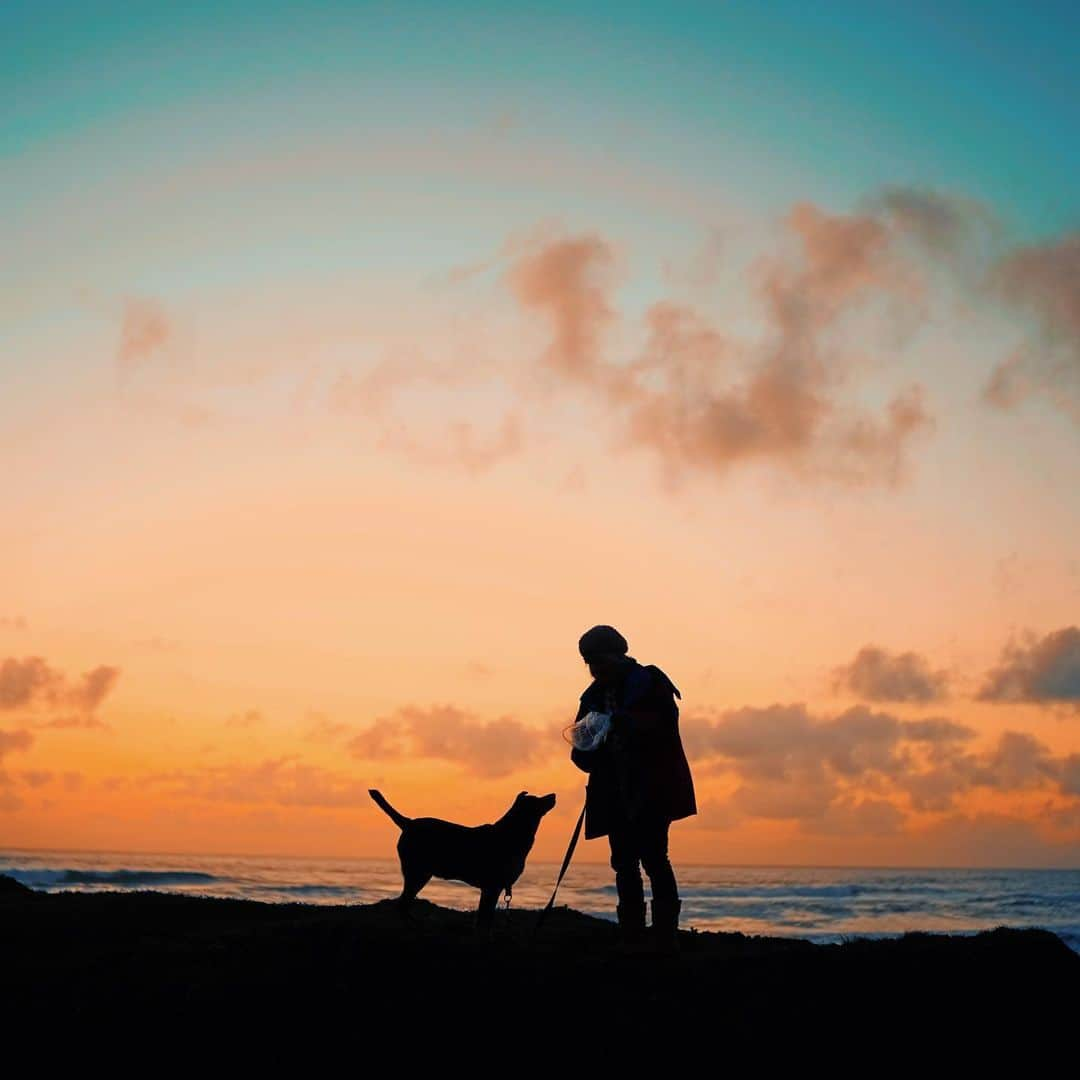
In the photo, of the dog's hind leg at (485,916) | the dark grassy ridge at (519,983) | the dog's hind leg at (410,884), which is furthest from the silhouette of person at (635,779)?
the dog's hind leg at (410,884)

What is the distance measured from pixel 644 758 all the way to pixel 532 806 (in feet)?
3.83

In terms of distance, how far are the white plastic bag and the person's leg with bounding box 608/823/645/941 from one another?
0.71 m

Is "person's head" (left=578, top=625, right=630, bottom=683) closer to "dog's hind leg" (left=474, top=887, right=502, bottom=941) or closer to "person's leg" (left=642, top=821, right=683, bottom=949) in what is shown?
"person's leg" (left=642, top=821, right=683, bottom=949)

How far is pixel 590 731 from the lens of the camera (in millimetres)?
9633

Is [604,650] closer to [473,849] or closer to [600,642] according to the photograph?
[600,642]

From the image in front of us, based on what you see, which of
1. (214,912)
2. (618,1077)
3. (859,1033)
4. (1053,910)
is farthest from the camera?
(1053,910)

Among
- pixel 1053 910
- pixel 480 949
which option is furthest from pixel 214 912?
pixel 1053 910

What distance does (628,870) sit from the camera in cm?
952

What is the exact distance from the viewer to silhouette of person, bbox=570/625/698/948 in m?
9.23

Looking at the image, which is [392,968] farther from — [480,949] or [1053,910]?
[1053,910]

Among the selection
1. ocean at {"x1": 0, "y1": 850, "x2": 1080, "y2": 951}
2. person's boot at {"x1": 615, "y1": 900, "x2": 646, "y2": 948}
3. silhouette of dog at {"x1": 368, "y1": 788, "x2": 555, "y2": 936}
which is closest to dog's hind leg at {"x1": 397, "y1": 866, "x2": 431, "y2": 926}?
silhouette of dog at {"x1": 368, "y1": 788, "x2": 555, "y2": 936}

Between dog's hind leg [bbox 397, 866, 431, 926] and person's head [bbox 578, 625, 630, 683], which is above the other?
person's head [bbox 578, 625, 630, 683]

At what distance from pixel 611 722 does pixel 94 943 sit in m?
4.73

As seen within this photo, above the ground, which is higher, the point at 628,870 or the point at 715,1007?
the point at 628,870
